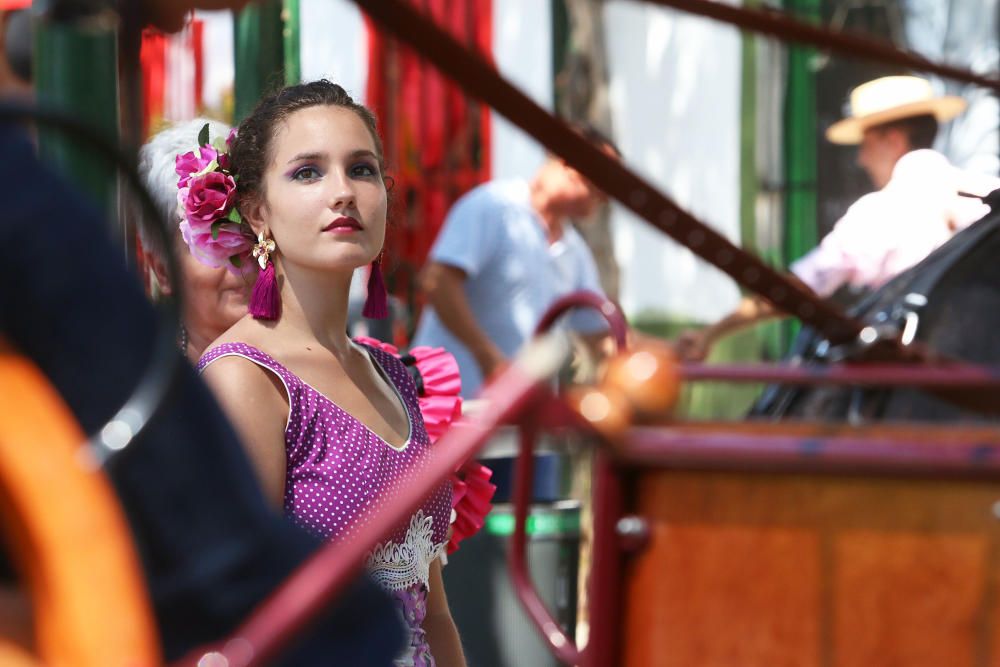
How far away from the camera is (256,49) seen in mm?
3650

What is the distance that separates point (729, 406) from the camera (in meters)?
6.78

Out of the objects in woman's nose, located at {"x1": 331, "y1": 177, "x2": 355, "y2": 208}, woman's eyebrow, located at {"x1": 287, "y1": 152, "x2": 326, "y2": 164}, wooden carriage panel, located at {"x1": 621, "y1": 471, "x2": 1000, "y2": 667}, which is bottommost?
wooden carriage panel, located at {"x1": 621, "y1": 471, "x2": 1000, "y2": 667}

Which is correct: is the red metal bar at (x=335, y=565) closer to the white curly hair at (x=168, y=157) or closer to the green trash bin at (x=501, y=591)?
the white curly hair at (x=168, y=157)

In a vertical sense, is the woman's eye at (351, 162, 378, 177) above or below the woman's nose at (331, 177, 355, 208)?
above

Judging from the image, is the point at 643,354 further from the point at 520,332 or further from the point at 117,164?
the point at 520,332

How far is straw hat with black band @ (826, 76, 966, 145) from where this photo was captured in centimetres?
487

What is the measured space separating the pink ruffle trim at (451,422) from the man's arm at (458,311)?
5.38 feet

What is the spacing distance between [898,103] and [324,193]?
320 cm

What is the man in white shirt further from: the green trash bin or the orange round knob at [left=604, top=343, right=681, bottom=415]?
the orange round knob at [left=604, top=343, right=681, bottom=415]

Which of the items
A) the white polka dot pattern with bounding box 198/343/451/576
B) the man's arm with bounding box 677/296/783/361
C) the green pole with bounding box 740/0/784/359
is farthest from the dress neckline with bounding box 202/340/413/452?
the green pole with bounding box 740/0/784/359

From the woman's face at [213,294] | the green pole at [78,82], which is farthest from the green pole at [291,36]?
the green pole at [78,82]

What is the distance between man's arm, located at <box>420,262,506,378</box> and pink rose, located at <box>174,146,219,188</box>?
6.44 feet

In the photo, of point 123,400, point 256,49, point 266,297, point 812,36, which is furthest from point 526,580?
point 256,49

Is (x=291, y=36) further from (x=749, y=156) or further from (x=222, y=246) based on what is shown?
(x=749, y=156)
